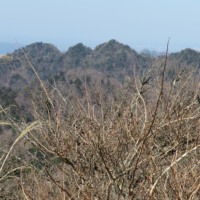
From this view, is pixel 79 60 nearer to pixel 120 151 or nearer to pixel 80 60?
pixel 80 60

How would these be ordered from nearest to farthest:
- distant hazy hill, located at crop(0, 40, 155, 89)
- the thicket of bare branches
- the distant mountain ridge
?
the thicket of bare branches < the distant mountain ridge < distant hazy hill, located at crop(0, 40, 155, 89)

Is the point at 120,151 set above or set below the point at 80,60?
below

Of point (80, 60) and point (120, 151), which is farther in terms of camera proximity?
point (80, 60)

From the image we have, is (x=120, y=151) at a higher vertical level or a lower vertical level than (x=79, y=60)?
lower

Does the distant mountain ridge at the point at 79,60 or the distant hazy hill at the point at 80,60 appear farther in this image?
the distant hazy hill at the point at 80,60

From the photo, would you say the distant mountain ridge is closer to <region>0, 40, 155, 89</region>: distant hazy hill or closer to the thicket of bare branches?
<region>0, 40, 155, 89</region>: distant hazy hill

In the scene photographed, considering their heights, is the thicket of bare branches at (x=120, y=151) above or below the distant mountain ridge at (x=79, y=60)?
below

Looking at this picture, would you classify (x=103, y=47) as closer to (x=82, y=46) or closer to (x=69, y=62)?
(x=82, y=46)

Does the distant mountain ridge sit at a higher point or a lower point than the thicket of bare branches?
higher

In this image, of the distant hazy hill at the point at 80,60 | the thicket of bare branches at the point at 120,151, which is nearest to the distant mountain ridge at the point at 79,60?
the distant hazy hill at the point at 80,60

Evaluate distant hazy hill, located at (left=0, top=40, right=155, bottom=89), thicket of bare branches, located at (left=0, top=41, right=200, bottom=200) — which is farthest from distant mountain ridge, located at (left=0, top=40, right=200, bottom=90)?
thicket of bare branches, located at (left=0, top=41, right=200, bottom=200)

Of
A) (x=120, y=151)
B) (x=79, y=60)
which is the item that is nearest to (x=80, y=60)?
(x=79, y=60)

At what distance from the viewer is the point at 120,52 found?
295ft

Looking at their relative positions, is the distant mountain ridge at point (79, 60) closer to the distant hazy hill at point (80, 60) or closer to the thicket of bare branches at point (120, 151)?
the distant hazy hill at point (80, 60)
